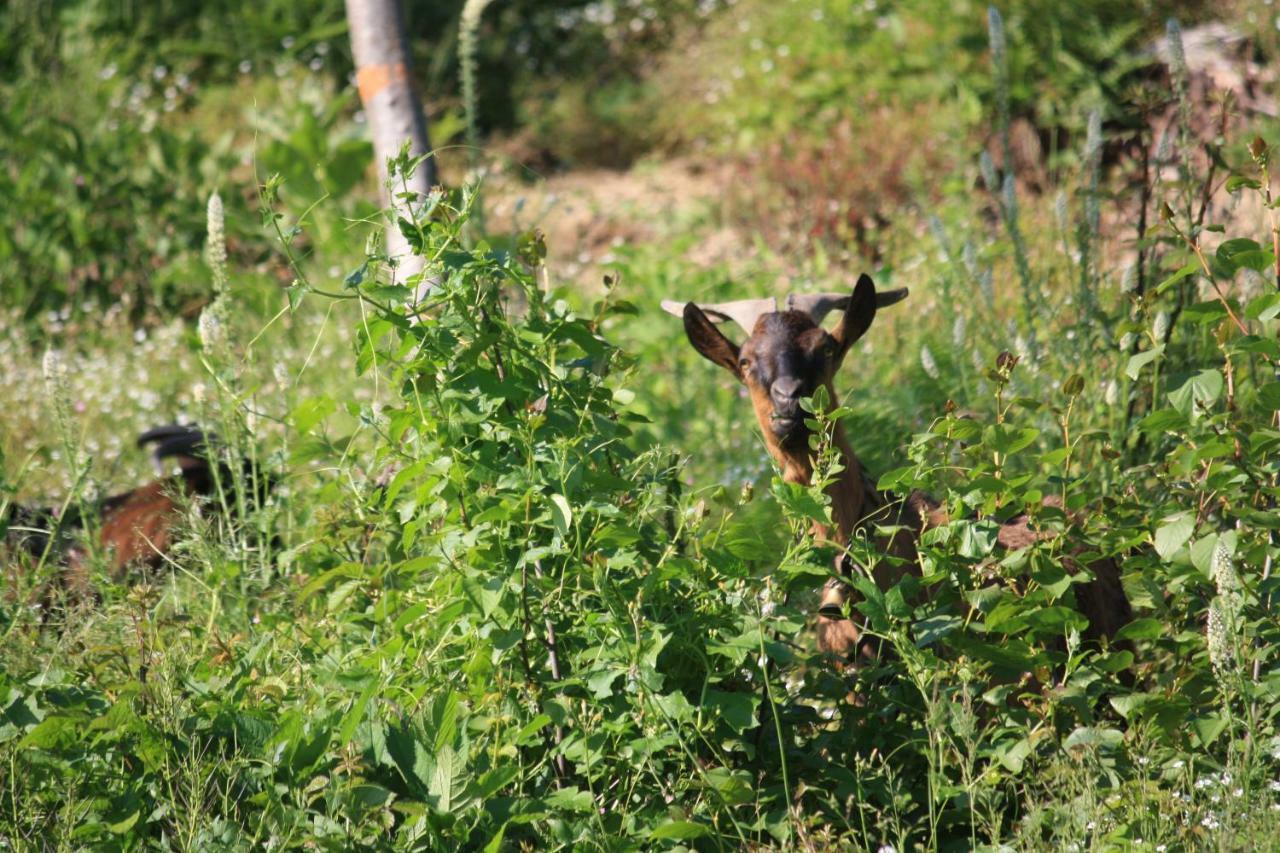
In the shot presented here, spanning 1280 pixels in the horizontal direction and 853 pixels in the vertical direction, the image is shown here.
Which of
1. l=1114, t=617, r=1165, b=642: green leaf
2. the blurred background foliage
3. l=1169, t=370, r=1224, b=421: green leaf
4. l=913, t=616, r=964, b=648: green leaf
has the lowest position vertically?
the blurred background foliage

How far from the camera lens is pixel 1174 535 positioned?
9.81 feet

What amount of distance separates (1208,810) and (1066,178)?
4.84 meters

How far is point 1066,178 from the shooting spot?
7.18 metres

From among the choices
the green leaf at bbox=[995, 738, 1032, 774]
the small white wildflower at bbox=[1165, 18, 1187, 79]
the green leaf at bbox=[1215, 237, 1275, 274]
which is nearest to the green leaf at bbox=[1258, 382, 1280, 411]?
the green leaf at bbox=[1215, 237, 1275, 274]

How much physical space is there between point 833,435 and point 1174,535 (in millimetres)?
954

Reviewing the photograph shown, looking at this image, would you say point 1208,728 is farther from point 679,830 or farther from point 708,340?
point 708,340

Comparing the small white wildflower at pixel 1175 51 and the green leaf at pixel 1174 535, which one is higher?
the small white wildflower at pixel 1175 51

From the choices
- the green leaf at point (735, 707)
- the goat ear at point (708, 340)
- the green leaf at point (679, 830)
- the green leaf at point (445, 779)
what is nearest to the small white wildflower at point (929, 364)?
the goat ear at point (708, 340)

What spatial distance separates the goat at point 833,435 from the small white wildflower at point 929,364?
0.61 m

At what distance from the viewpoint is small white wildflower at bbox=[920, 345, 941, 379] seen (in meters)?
4.73

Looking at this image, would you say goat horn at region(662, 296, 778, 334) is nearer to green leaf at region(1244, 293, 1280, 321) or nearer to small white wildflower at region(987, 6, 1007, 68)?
small white wildflower at region(987, 6, 1007, 68)

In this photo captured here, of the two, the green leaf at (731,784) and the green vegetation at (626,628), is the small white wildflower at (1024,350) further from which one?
the green leaf at (731,784)

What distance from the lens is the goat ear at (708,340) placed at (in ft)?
13.4

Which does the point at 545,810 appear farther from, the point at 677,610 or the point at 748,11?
the point at 748,11
